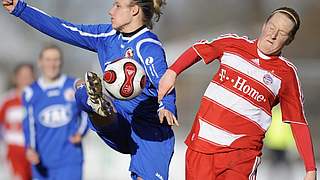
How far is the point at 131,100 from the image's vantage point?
591cm

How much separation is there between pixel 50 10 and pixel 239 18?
251 centimetres

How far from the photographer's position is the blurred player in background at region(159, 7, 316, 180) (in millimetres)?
5418

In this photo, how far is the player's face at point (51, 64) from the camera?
8.72 metres

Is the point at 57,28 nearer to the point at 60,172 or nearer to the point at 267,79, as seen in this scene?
the point at 267,79

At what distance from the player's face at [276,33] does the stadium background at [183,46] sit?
20.8 feet

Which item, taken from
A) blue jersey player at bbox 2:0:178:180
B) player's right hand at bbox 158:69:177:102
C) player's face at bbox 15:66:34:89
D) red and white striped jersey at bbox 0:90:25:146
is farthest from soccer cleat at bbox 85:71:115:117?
red and white striped jersey at bbox 0:90:25:146

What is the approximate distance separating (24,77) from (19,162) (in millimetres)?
910

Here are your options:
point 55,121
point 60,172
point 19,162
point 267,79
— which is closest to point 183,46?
point 19,162

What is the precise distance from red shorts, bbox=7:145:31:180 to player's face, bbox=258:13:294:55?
5.28 meters


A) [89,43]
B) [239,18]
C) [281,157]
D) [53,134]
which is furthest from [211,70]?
[89,43]

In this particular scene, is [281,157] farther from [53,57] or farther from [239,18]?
[53,57]

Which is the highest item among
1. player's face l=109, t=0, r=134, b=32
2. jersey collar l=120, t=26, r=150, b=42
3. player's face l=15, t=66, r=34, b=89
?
player's face l=109, t=0, r=134, b=32

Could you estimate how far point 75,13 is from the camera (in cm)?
1240

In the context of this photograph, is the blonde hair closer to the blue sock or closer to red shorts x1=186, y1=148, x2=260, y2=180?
the blue sock
